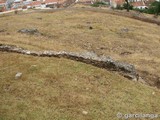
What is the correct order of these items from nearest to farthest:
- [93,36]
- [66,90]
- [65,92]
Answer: [65,92] < [66,90] < [93,36]

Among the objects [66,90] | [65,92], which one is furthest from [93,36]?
[65,92]

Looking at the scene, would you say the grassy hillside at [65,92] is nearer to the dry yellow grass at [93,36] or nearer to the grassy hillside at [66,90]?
the grassy hillside at [66,90]

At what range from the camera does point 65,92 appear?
18.3 metres

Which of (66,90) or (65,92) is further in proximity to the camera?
(66,90)

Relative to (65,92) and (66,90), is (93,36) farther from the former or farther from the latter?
(65,92)

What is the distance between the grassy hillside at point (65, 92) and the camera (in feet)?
53.7

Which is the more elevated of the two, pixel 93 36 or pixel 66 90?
pixel 66 90

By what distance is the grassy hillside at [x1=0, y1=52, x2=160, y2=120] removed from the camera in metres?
16.4

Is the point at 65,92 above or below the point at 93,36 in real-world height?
above

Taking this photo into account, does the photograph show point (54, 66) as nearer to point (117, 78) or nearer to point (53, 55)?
point (53, 55)

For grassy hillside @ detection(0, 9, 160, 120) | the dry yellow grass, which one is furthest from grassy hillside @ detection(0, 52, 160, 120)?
the dry yellow grass

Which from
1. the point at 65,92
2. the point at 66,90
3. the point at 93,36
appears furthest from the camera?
the point at 93,36

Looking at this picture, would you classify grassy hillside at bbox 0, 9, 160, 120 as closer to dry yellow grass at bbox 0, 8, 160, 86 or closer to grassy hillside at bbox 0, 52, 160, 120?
grassy hillside at bbox 0, 52, 160, 120

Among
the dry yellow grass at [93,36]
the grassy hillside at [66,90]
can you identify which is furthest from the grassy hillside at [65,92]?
the dry yellow grass at [93,36]
